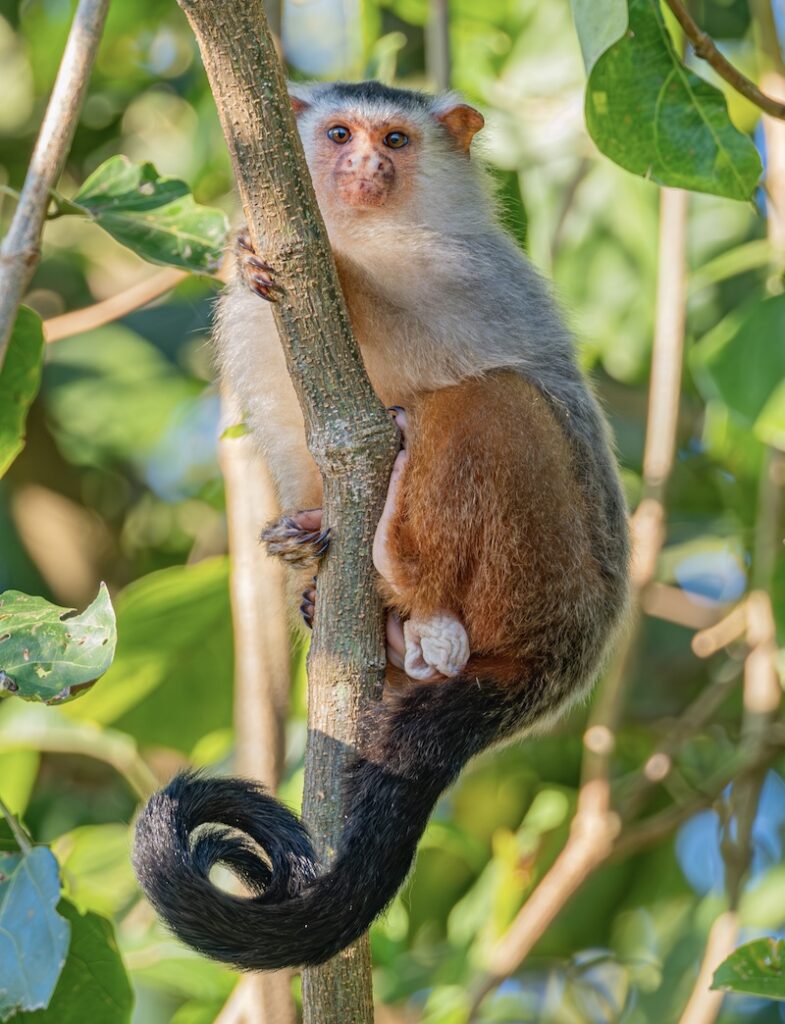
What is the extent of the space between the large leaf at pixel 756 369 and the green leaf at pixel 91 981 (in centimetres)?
229

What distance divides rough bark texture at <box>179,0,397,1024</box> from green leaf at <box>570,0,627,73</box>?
0.86 m

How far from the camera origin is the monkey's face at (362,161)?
3803mm

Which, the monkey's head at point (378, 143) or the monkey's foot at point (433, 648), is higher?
the monkey's head at point (378, 143)

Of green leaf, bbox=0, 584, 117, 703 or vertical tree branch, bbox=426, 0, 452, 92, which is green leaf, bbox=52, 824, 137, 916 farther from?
vertical tree branch, bbox=426, 0, 452, 92

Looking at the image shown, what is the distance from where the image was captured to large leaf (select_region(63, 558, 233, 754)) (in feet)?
14.8

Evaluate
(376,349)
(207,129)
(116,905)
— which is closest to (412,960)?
(116,905)

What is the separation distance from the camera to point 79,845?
4.50m

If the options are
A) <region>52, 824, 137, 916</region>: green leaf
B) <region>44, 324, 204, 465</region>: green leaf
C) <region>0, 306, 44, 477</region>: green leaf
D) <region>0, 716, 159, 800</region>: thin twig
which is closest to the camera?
<region>0, 306, 44, 477</region>: green leaf

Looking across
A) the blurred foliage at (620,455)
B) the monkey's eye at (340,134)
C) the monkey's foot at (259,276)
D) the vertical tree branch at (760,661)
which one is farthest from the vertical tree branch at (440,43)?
the monkey's foot at (259,276)

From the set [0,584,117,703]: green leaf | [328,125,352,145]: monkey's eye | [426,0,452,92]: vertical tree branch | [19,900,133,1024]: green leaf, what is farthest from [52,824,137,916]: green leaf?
[426,0,452,92]: vertical tree branch

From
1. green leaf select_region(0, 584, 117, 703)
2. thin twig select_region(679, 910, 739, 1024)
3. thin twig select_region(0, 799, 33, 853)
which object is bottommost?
thin twig select_region(679, 910, 739, 1024)

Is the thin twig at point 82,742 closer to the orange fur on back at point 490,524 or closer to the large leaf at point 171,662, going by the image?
the large leaf at point 171,662

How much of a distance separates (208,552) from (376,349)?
8.08 feet

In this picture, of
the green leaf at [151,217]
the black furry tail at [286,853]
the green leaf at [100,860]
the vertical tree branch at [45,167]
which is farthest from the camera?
the green leaf at [100,860]
